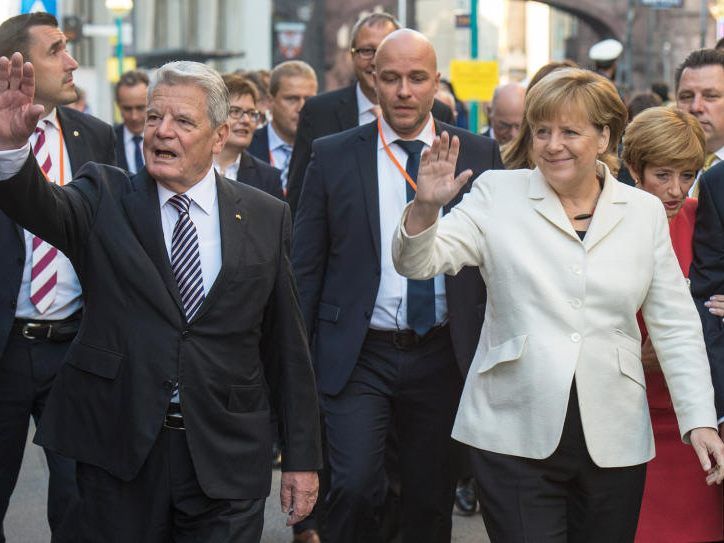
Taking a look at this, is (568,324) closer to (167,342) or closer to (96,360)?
(167,342)

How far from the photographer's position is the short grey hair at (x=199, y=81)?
476 cm

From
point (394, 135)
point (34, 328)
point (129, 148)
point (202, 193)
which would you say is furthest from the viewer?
point (129, 148)

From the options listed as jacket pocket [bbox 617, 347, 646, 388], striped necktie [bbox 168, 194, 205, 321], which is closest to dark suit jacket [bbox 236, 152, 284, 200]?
striped necktie [bbox 168, 194, 205, 321]

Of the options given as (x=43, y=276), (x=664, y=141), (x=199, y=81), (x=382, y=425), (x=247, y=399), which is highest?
(x=199, y=81)

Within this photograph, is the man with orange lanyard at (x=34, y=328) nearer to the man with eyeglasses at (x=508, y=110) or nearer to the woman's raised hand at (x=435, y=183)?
the woman's raised hand at (x=435, y=183)

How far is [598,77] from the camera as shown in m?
4.90

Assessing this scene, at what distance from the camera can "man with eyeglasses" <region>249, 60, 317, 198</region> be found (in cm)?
1076

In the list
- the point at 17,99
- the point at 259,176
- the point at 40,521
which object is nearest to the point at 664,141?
the point at 17,99

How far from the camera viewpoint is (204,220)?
4824 millimetres

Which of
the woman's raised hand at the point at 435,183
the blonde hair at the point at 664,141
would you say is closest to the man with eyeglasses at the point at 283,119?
the blonde hair at the point at 664,141

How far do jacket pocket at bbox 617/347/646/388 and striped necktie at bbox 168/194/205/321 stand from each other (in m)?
1.31

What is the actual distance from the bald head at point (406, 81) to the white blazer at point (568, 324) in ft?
4.95

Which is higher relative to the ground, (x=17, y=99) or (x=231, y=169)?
(x=17, y=99)

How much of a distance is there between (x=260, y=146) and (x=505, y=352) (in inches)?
249
